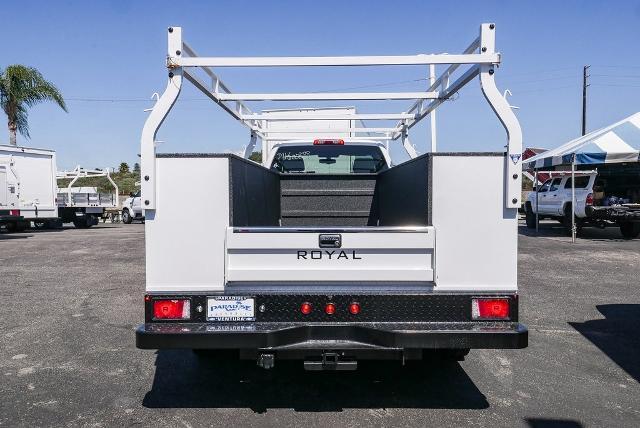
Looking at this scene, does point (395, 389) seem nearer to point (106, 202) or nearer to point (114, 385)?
point (114, 385)

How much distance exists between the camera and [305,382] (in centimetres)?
441

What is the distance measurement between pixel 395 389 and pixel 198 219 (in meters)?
2.04

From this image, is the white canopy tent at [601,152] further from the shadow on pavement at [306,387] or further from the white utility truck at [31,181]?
the white utility truck at [31,181]

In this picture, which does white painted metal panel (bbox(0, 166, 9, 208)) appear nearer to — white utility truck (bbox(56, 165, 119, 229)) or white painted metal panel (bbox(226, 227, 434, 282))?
white utility truck (bbox(56, 165, 119, 229))

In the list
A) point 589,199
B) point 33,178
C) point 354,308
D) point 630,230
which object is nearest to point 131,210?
point 33,178

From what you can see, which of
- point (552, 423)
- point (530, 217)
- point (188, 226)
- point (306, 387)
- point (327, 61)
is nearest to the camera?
point (188, 226)

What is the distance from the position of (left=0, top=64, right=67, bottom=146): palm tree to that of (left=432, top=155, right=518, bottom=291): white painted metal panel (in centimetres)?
2522

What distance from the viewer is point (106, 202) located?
25609mm

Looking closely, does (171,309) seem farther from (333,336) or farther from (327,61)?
(327,61)

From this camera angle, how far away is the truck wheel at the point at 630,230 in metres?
16.2

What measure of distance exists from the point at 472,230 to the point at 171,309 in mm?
1977

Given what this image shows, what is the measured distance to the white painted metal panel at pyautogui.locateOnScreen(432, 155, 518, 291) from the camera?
3.48 m

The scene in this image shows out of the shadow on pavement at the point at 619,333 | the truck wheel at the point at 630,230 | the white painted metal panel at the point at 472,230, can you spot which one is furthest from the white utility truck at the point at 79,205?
the white painted metal panel at the point at 472,230

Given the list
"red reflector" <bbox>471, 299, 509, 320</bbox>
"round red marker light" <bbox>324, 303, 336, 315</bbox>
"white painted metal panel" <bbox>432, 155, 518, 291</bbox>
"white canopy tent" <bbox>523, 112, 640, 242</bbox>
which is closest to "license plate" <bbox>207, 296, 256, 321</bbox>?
"round red marker light" <bbox>324, 303, 336, 315</bbox>
